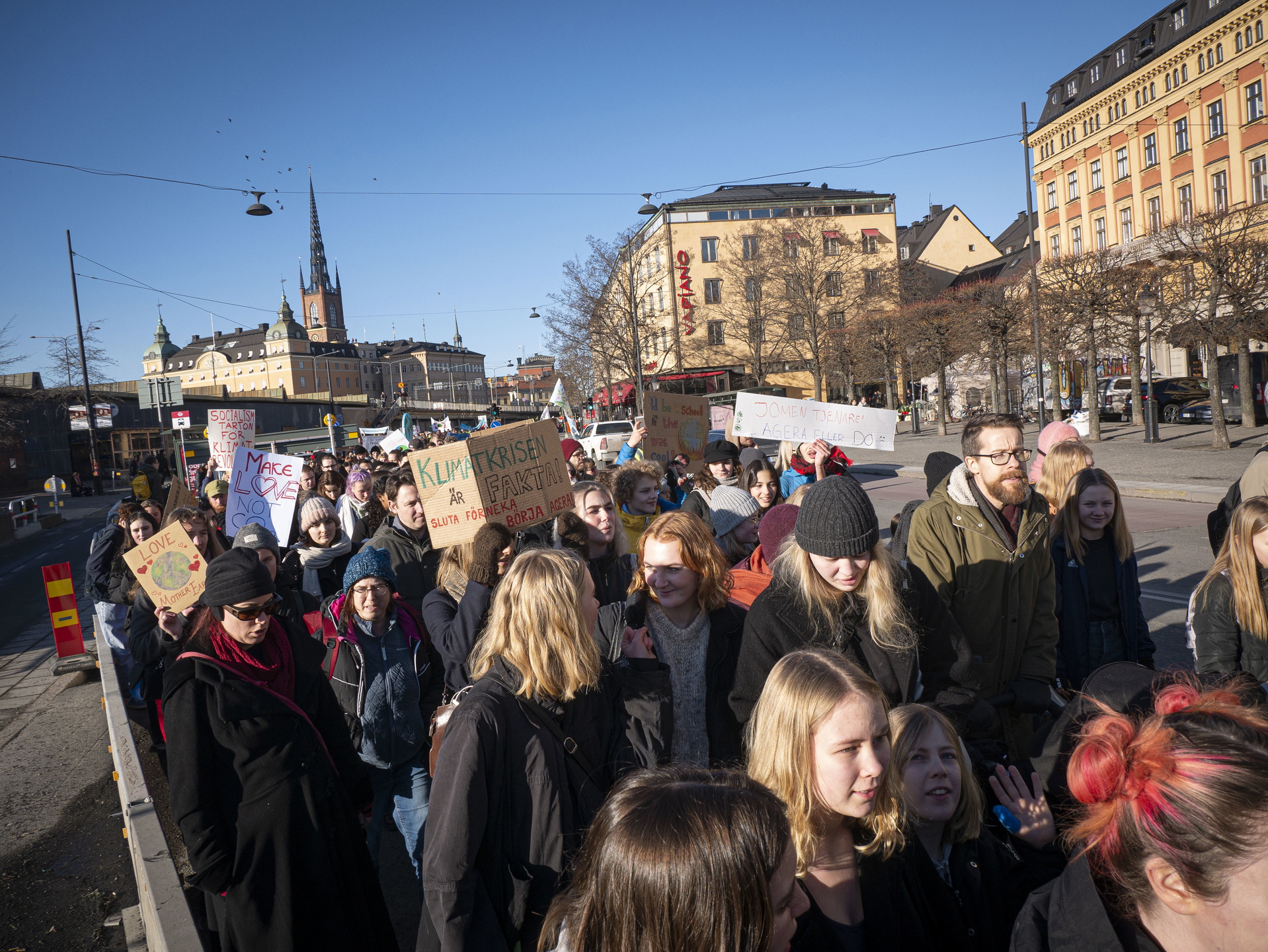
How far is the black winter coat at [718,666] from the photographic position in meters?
3.11

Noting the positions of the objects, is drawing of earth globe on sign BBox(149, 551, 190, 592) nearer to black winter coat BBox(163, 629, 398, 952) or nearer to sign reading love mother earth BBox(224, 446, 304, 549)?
black winter coat BBox(163, 629, 398, 952)

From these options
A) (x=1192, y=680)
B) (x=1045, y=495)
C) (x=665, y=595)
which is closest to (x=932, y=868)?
(x=1192, y=680)

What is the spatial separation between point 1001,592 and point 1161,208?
49205 millimetres

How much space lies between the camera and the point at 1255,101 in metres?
36.5

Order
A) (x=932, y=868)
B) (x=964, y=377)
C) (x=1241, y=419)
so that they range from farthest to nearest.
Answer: (x=964, y=377), (x=1241, y=419), (x=932, y=868)

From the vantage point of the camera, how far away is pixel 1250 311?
21.0 m

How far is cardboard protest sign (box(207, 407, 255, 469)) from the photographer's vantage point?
42.5ft

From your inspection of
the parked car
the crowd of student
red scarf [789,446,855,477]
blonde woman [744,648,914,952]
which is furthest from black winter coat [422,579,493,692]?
the parked car

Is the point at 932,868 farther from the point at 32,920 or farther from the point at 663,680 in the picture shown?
the point at 32,920

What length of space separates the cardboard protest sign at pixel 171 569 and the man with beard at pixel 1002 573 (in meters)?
3.86

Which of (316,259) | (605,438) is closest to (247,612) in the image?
(605,438)

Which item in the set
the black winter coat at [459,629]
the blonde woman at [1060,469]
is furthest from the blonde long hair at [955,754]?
the blonde woman at [1060,469]

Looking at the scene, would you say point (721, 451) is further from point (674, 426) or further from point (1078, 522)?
point (1078, 522)

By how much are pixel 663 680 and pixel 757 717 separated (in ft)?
1.82
